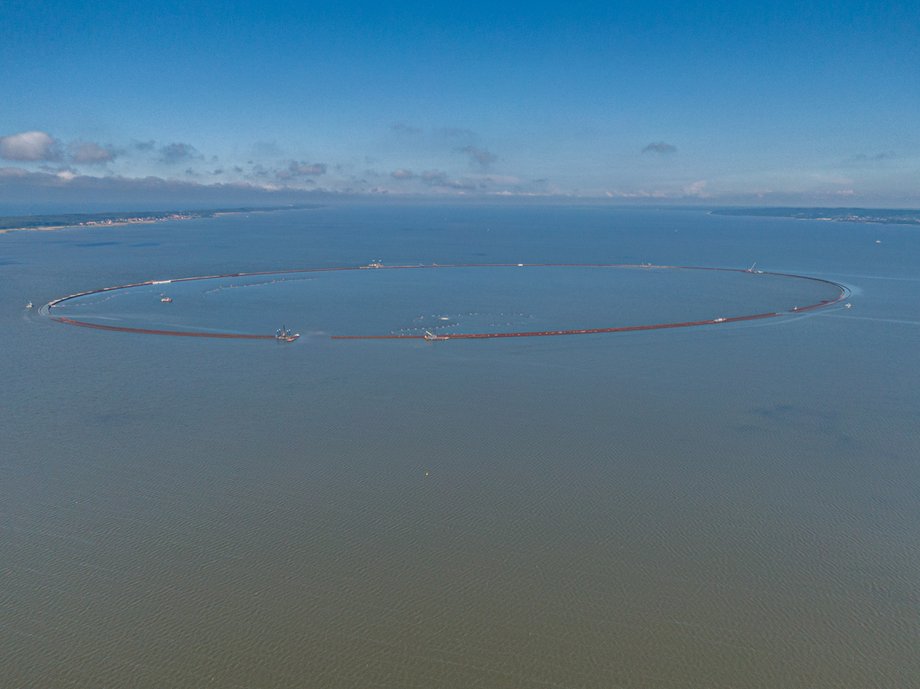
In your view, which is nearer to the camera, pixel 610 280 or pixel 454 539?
pixel 454 539

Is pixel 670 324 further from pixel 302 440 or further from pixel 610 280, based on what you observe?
pixel 302 440

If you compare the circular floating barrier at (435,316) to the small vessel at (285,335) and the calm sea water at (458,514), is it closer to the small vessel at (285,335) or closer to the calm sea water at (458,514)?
the small vessel at (285,335)

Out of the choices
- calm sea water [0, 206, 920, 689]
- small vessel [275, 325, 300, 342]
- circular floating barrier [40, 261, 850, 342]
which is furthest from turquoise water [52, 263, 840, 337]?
calm sea water [0, 206, 920, 689]

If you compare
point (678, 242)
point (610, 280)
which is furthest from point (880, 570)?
point (678, 242)

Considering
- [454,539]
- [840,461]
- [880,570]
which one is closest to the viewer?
[880,570]

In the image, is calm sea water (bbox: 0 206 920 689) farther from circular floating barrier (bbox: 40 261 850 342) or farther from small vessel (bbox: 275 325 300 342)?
circular floating barrier (bbox: 40 261 850 342)

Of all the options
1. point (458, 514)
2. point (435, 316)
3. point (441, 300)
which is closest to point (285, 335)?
point (435, 316)

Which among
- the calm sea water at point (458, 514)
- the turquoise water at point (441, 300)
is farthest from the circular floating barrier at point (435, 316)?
the calm sea water at point (458, 514)

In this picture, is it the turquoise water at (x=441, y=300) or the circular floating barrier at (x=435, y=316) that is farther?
the turquoise water at (x=441, y=300)
